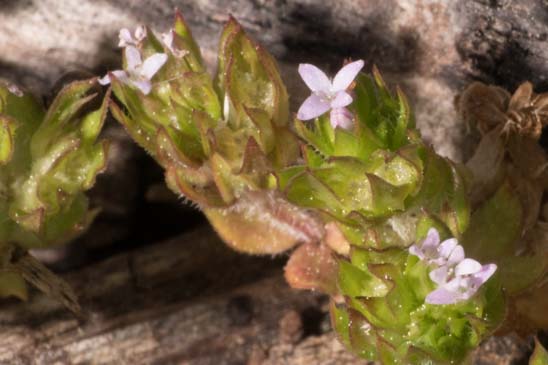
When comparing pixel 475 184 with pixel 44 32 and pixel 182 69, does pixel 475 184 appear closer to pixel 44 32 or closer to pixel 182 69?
pixel 182 69

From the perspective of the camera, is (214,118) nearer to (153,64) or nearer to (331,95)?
(153,64)

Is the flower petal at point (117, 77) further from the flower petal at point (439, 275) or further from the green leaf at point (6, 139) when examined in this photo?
the flower petal at point (439, 275)

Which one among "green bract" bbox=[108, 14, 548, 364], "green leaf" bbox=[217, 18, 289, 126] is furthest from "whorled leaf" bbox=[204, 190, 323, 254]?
"green leaf" bbox=[217, 18, 289, 126]

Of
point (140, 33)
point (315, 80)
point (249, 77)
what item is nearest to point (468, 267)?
point (315, 80)

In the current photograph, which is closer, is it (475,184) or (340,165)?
(340,165)

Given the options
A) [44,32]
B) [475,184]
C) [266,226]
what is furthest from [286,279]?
[44,32]

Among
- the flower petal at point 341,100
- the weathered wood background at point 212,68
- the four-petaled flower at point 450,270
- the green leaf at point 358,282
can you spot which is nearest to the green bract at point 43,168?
the weathered wood background at point 212,68
